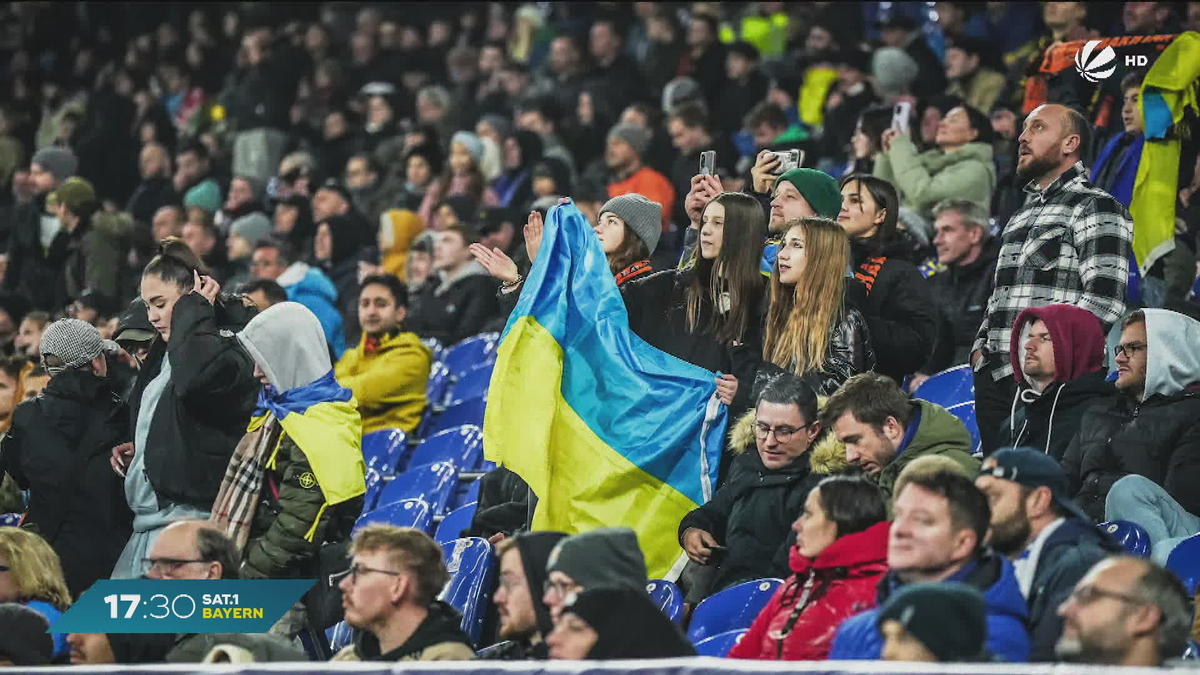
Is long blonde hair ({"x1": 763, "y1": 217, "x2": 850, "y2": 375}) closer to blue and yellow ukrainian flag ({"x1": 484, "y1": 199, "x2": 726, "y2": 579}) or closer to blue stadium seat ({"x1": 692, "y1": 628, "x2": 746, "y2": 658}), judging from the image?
blue and yellow ukrainian flag ({"x1": 484, "y1": 199, "x2": 726, "y2": 579})

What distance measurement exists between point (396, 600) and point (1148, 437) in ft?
8.90

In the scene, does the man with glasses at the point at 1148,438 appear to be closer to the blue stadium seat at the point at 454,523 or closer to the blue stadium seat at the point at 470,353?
the blue stadium seat at the point at 454,523

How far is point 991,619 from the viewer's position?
424 cm

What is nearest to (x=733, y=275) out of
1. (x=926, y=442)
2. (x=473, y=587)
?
(x=926, y=442)

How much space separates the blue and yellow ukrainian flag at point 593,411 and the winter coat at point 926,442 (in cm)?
92

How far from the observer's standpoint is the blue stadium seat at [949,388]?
7320 mm

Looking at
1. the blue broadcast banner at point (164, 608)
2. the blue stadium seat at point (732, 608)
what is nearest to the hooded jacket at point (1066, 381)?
the blue stadium seat at point (732, 608)

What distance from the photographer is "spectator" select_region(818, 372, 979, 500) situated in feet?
17.9

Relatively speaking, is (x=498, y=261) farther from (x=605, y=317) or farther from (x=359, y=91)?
(x=359, y=91)

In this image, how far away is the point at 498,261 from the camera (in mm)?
6516

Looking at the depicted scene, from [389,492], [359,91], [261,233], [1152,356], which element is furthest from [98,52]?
[1152,356]

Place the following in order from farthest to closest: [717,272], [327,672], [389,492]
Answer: [389,492]
[717,272]
[327,672]

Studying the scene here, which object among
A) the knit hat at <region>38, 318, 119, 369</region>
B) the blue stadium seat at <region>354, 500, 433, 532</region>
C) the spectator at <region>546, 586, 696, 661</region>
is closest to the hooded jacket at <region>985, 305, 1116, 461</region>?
the spectator at <region>546, 586, 696, 661</region>

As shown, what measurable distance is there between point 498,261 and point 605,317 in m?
0.53
